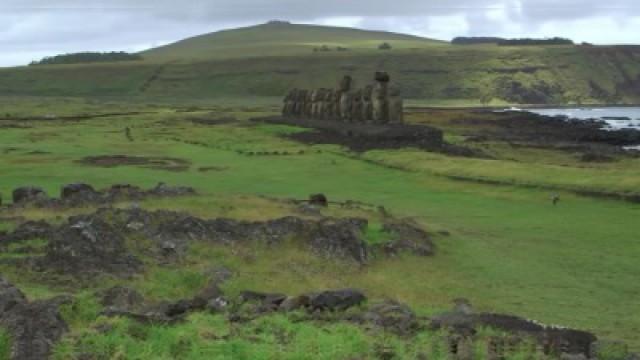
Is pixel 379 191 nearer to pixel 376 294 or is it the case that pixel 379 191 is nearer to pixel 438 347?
pixel 376 294

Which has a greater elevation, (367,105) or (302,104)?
(367,105)

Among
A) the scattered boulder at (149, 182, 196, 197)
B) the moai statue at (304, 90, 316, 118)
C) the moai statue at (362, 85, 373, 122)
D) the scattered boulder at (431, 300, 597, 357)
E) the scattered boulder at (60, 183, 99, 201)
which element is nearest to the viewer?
the scattered boulder at (431, 300, 597, 357)

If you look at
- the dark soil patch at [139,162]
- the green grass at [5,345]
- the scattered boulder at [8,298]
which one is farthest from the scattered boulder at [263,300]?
the dark soil patch at [139,162]

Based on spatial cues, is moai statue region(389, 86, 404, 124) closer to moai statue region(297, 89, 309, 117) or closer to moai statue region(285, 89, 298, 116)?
moai statue region(297, 89, 309, 117)

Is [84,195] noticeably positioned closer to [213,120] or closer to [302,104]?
[302,104]

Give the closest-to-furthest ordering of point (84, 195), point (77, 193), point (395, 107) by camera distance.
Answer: point (84, 195) < point (77, 193) < point (395, 107)

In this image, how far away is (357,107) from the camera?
68.1 meters

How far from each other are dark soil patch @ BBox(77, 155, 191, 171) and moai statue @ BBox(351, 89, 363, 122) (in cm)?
1957

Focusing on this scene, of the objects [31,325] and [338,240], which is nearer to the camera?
[31,325]

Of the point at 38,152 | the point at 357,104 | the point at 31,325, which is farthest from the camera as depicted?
the point at 357,104

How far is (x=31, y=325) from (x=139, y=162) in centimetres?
3733

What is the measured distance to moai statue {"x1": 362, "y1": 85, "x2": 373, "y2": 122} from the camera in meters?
66.0

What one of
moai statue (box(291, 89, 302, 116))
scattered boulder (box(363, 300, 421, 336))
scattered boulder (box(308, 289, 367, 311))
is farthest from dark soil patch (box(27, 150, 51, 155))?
scattered boulder (box(363, 300, 421, 336))

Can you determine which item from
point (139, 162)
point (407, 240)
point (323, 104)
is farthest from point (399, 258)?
point (323, 104)
